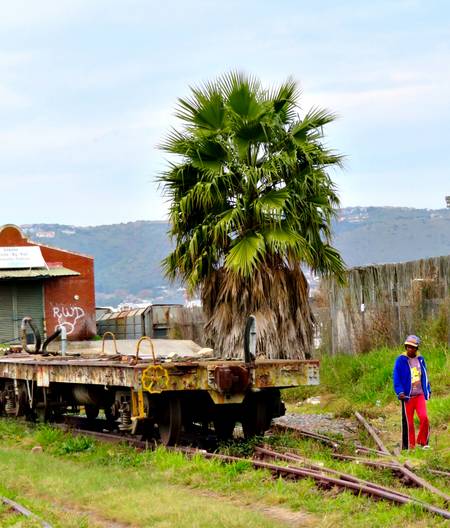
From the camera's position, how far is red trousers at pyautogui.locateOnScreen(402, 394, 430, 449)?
1266 cm

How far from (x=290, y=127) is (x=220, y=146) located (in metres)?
1.52

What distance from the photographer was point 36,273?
3481 centimetres

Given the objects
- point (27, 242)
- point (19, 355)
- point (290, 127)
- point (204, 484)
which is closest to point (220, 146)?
point (290, 127)

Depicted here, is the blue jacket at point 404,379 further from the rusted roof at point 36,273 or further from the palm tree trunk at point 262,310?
the rusted roof at point 36,273

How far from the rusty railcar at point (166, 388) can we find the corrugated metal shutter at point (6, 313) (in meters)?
19.2

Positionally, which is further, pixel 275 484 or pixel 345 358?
pixel 345 358

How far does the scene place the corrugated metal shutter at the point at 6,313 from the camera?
35.0 metres

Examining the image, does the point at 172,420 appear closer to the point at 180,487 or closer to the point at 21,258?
the point at 180,487

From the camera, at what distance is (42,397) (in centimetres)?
1617

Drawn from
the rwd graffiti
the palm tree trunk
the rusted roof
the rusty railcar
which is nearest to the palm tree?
the palm tree trunk

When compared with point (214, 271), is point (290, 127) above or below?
above

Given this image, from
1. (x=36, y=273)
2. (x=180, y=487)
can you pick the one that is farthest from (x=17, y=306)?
(x=180, y=487)

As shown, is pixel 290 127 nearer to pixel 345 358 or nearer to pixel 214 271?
pixel 214 271

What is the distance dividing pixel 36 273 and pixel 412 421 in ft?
78.3
